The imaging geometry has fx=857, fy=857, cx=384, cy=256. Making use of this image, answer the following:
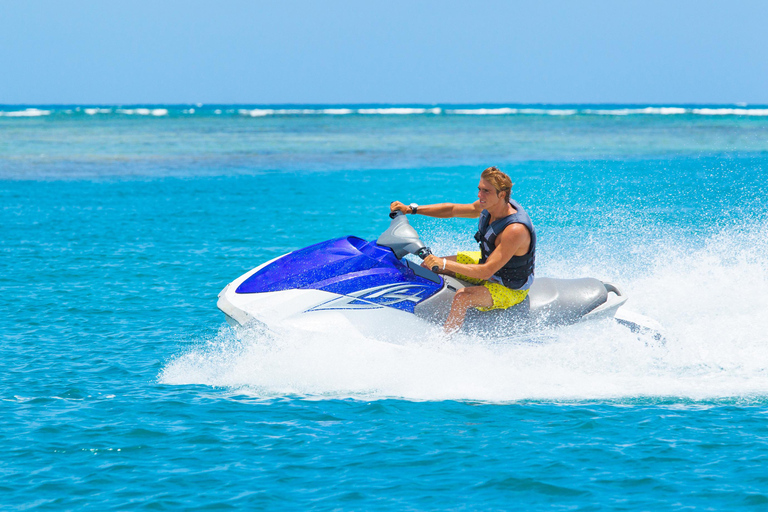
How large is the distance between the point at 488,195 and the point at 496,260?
0.45 meters

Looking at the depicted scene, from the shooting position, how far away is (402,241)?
19.5ft

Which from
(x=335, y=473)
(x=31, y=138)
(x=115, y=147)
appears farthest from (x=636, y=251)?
(x=31, y=138)

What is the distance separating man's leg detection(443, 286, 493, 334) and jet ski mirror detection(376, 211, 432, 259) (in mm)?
437

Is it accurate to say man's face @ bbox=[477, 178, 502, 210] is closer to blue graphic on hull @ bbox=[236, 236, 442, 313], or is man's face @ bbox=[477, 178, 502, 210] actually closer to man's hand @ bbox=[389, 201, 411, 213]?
blue graphic on hull @ bbox=[236, 236, 442, 313]

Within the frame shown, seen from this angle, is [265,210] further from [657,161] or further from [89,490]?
[657,161]

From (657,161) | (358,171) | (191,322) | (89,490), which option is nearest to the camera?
(89,490)

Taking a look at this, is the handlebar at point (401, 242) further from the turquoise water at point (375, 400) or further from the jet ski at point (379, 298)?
the turquoise water at point (375, 400)

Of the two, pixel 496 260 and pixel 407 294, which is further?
pixel 407 294

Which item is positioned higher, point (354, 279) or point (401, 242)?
point (401, 242)

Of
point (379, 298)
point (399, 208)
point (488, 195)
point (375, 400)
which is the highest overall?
point (488, 195)

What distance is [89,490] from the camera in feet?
15.6

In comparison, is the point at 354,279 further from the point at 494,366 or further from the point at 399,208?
the point at 494,366

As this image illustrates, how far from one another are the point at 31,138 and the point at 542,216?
4045cm

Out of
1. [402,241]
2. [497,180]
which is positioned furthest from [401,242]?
[497,180]
